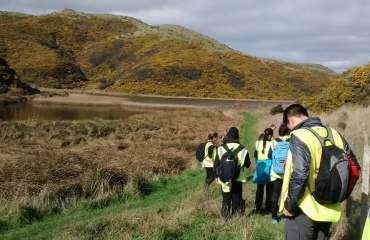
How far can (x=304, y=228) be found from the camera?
3863 millimetres

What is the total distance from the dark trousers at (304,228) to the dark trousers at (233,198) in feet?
9.08

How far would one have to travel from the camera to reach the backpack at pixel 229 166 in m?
6.44

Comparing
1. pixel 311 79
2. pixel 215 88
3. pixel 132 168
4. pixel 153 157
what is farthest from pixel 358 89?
pixel 311 79

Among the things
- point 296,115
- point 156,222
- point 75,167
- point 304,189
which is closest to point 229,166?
point 156,222

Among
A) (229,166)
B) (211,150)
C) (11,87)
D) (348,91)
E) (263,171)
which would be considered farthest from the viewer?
(11,87)

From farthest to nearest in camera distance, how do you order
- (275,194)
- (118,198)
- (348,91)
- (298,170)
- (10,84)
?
(10,84) < (348,91) < (118,198) < (275,194) < (298,170)

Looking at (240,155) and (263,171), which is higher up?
(240,155)

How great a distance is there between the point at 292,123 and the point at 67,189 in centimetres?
723

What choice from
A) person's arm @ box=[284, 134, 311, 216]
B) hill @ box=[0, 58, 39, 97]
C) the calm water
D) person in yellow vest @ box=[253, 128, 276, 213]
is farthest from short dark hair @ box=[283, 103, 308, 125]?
hill @ box=[0, 58, 39, 97]

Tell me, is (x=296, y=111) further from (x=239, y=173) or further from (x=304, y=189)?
(x=239, y=173)

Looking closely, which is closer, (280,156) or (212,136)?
(280,156)

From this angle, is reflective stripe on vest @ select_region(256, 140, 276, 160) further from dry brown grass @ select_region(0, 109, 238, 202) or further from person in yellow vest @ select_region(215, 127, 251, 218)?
dry brown grass @ select_region(0, 109, 238, 202)

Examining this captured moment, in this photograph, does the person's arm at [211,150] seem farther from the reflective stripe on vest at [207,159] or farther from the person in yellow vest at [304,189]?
the person in yellow vest at [304,189]

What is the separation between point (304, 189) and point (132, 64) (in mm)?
107100
